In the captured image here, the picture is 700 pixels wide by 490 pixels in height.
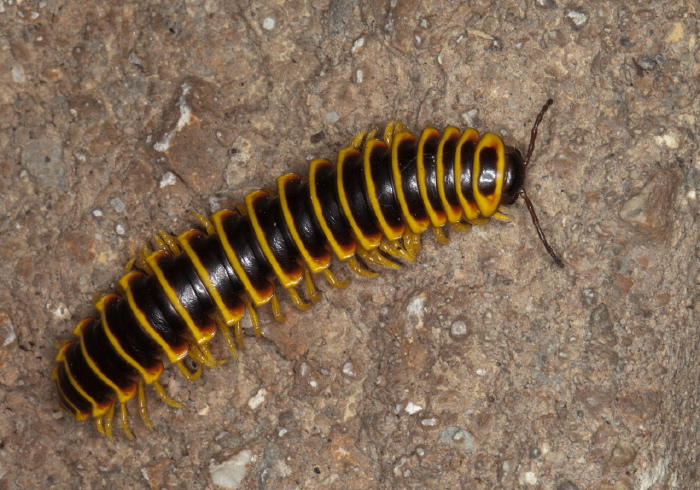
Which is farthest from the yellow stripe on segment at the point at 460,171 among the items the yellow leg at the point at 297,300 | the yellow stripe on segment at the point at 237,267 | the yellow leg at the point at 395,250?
the yellow stripe on segment at the point at 237,267

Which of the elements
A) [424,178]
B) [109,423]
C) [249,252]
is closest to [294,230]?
[249,252]

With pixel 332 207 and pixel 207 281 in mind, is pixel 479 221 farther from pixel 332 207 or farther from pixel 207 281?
pixel 207 281

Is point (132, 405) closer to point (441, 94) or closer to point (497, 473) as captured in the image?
point (497, 473)

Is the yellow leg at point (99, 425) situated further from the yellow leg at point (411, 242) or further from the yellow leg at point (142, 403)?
the yellow leg at point (411, 242)

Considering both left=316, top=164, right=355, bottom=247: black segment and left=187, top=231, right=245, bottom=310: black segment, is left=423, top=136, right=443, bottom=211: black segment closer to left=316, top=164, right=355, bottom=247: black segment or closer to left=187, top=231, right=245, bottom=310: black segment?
left=316, top=164, right=355, bottom=247: black segment

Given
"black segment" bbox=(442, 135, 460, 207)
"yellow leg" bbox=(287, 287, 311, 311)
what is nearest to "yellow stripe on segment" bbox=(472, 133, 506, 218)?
"black segment" bbox=(442, 135, 460, 207)

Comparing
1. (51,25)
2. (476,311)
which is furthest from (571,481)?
(51,25)
